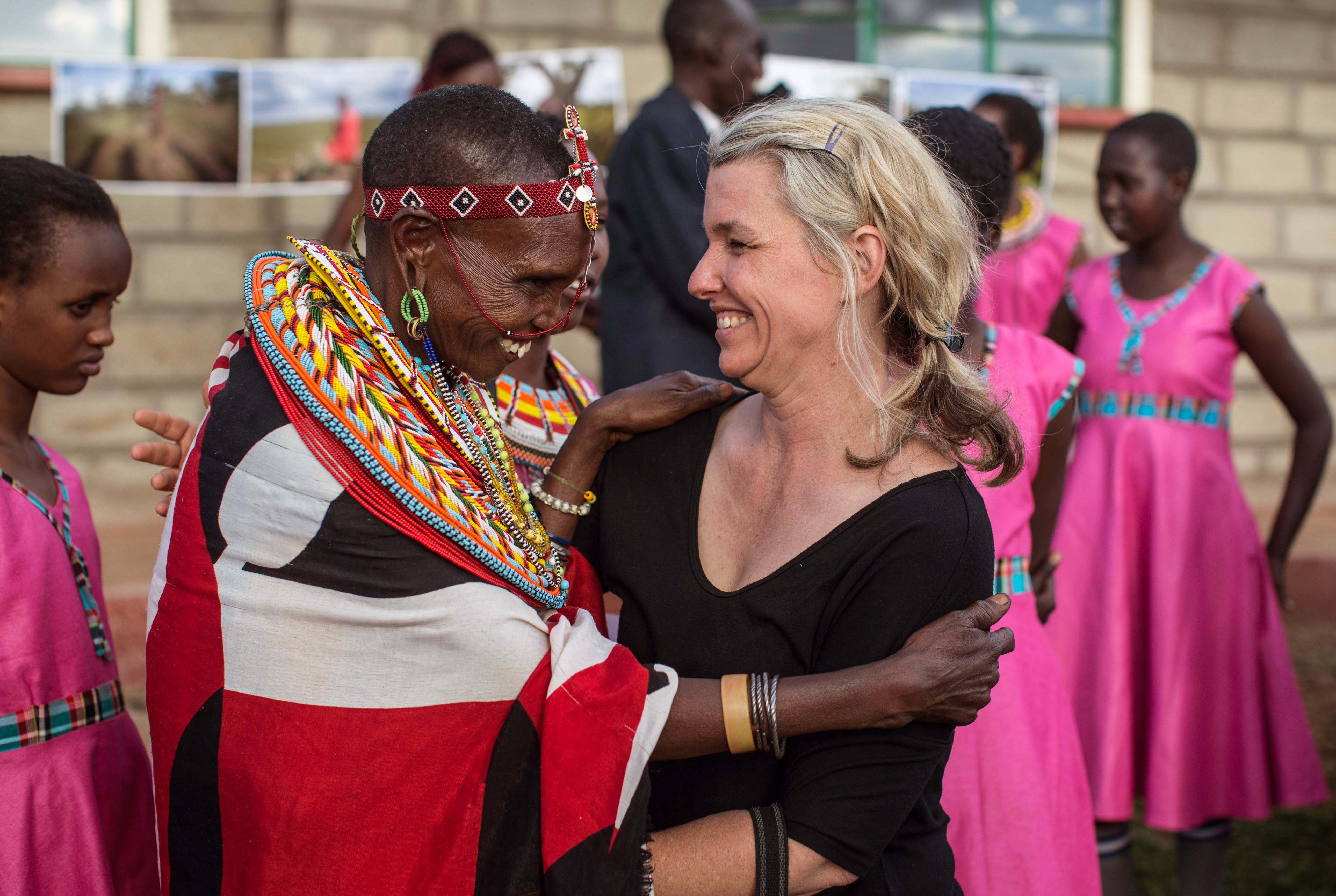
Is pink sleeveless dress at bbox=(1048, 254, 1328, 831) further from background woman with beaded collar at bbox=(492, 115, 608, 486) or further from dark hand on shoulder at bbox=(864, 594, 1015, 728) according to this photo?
dark hand on shoulder at bbox=(864, 594, 1015, 728)

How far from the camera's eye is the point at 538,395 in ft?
8.78

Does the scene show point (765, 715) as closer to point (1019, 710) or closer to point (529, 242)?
point (529, 242)

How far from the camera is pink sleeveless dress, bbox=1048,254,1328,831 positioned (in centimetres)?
376

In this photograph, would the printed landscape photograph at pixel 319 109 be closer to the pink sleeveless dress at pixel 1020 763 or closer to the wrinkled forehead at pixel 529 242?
the pink sleeveless dress at pixel 1020 763

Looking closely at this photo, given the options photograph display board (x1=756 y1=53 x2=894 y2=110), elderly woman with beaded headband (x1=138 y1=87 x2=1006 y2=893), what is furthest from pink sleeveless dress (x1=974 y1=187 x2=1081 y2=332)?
elderly woman with beaded headband (x1=138 y1=87 x2=1006 y2=893)

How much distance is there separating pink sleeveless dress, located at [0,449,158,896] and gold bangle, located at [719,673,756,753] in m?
1.26

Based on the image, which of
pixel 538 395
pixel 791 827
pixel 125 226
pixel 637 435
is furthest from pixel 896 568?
pixel 125 226

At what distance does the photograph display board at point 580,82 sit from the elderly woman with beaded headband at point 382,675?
4.86m

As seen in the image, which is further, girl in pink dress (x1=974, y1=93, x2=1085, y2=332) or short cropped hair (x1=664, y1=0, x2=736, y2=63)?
girl in pink dress (x1=974, y1=93, x2=1085, y2=332)

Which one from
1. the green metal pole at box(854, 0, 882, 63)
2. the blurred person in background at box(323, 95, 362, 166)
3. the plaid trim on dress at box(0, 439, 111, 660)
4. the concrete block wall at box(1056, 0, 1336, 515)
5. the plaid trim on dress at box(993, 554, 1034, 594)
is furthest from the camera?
the concrete block wall at box(1056, 0, 1336, 515)

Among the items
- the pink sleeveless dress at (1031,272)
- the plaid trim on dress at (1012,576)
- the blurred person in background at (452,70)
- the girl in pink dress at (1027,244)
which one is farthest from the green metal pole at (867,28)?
the plaid trim on dress at (1012,576)

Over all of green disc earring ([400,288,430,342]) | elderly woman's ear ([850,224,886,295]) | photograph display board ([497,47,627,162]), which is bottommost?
green disc earring ([400,288,430,342])

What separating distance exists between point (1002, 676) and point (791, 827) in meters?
0.88

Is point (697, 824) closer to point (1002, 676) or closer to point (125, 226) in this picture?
point (1002, 676)
